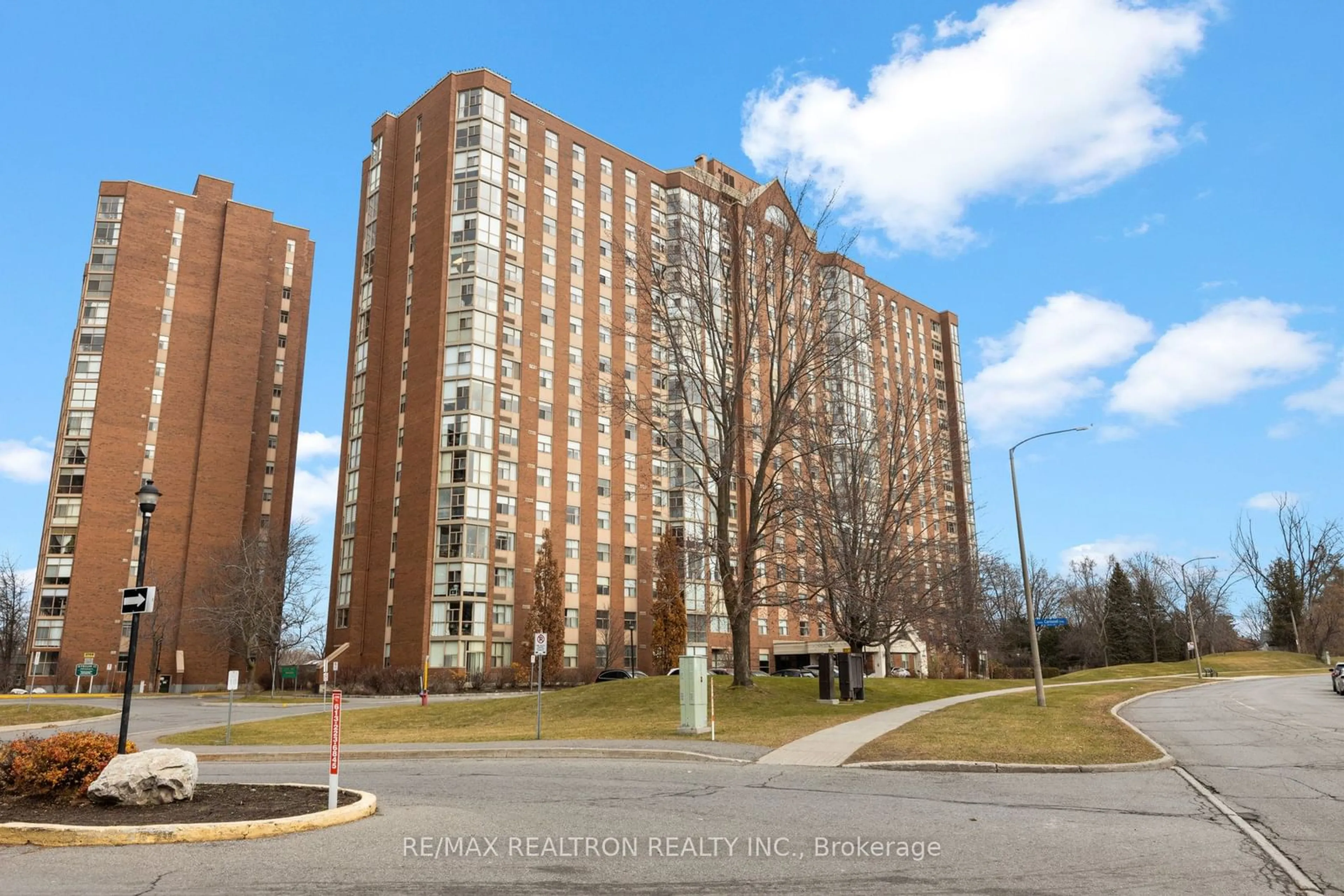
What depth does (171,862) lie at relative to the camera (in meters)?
7.77

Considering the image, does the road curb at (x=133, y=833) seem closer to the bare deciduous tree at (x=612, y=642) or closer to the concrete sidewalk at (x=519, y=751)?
the concrete sidewalk at (x=519, y=751)

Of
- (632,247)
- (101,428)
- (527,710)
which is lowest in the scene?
(527,710)

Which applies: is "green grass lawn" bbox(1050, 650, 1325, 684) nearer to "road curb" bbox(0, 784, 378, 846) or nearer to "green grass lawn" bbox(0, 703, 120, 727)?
"green grass lawn" bbox(0, 703, 120, 727)

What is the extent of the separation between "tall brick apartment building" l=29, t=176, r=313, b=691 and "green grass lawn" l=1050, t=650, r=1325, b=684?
212 feet

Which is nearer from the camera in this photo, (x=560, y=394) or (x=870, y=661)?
(x=560, y=394)

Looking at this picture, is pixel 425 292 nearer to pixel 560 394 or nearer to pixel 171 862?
pixel 560 394

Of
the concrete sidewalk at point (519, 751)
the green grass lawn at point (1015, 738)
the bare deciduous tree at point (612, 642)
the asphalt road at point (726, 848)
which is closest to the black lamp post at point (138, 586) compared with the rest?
the asphalt road at point (726, 848)

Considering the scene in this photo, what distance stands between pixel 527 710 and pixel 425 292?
4220 cm

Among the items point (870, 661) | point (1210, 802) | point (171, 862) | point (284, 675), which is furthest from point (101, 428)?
point (1210, 802)

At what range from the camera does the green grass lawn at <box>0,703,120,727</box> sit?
3212cm

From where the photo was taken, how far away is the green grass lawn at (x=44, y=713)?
105 ft

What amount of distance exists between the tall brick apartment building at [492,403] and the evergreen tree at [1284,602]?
4388 cm

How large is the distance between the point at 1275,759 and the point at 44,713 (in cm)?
4036

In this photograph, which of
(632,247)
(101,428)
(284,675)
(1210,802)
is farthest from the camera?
(632,247)
